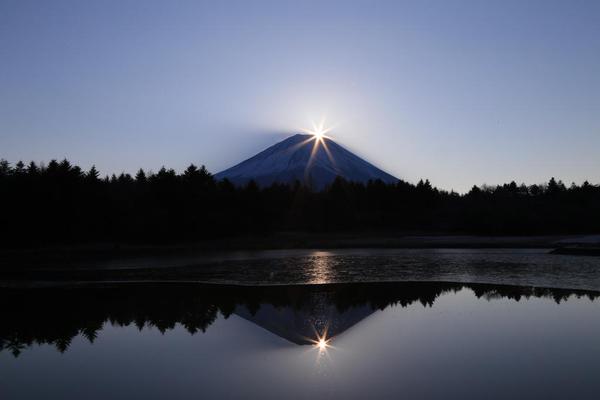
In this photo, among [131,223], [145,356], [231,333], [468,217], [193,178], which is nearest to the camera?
[145,356]

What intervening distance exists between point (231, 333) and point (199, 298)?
7119 mm

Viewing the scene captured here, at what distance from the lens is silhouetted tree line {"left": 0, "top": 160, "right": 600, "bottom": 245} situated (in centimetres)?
5759

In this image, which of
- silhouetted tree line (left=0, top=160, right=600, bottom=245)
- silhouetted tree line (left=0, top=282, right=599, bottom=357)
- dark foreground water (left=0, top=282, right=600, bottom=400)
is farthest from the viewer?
silhouetted tree line (left=0, top=160, right=600, bottom=245)

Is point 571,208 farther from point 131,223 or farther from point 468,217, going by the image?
point 131,223

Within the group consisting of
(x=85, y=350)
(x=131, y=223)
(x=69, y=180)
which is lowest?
(x=85, y=350)

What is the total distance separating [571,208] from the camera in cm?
9062

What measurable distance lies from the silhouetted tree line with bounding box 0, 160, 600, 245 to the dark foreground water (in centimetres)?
3864

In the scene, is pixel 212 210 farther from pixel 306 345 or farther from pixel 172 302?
pixel 306 345

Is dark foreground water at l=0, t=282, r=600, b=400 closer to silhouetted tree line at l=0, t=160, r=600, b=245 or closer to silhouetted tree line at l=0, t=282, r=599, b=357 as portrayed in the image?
silhouetted tree line at l=0, t=282, r=599, b=357

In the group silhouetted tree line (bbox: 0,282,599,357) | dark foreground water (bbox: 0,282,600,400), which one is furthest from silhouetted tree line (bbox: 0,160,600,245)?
dark foreground water (bbox: 0,282,600,400)

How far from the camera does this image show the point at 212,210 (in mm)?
74688

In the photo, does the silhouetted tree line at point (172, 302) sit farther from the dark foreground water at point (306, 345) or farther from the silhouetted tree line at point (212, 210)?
the silhouetted tree line at point (212, 210)

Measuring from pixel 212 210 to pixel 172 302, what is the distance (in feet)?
179

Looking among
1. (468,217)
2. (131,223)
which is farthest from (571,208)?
(131,223)
